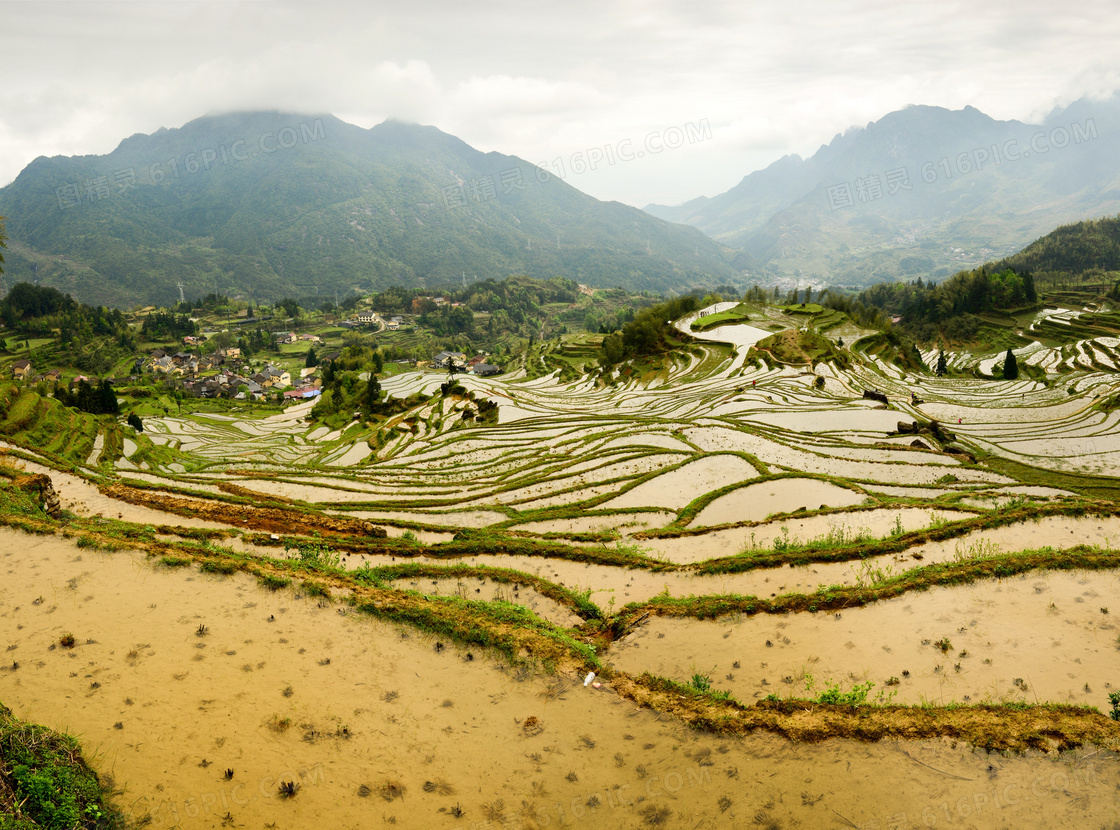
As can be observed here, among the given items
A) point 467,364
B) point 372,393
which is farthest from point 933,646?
point 467,364

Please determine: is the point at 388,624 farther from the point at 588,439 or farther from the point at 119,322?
the point at 119,322

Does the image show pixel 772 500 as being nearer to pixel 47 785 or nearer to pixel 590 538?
pixel 590 538

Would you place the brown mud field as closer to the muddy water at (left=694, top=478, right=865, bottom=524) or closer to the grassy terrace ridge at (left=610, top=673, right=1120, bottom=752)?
A: the grassy terrace ridge at (left=610, top=673, right=1120, bottom=752)

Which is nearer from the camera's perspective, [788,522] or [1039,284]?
[788,522]

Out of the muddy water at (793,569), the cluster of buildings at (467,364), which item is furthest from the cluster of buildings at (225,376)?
the muddy water at (793,569)

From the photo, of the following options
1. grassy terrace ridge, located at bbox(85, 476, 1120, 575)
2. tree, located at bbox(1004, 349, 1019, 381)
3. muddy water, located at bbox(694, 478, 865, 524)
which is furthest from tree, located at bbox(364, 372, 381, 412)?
tree, located at bbox(1004, 349, 1019, 381)

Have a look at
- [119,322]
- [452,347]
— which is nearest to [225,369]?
[119,322]

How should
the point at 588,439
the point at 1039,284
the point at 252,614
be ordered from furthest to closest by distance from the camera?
the point at 1039,284 → the point at 588,439 → the point at 252,614
